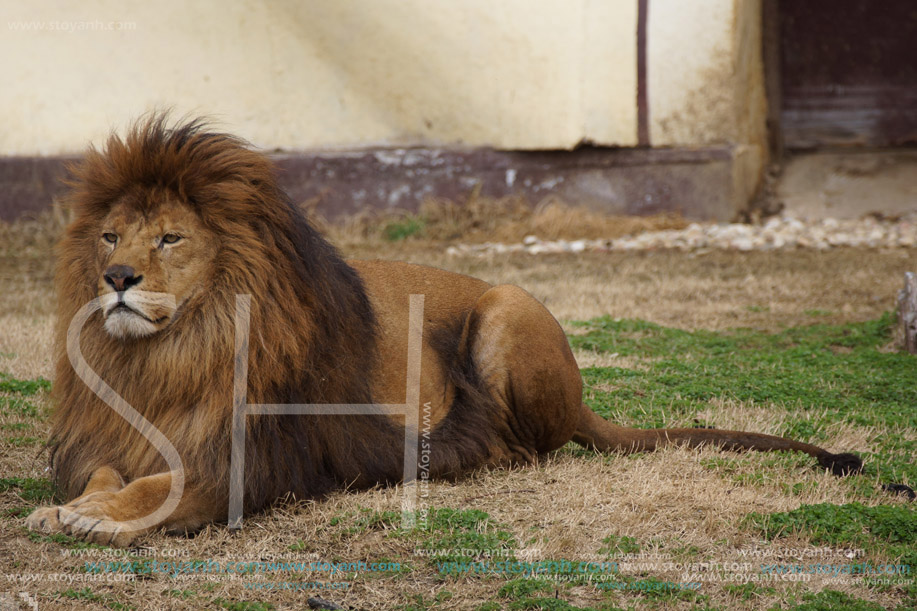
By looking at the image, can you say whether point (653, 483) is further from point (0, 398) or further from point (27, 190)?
point (27, 190)

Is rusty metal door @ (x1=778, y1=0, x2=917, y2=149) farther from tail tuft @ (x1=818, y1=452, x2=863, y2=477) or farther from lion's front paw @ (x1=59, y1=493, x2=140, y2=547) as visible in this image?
lion's front paw @ (x1=59, y1=493, x2=140, y2=547)

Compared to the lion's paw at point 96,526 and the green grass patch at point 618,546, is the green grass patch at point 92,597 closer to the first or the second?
the lion's paw at point 96,526

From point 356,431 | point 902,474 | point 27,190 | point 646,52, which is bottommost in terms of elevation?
point 902,474

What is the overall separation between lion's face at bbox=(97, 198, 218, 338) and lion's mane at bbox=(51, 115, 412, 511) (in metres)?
0.05

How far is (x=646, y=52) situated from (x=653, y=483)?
23.7 feet

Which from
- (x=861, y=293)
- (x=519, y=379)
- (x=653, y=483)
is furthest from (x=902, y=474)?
(x=861, y=293)

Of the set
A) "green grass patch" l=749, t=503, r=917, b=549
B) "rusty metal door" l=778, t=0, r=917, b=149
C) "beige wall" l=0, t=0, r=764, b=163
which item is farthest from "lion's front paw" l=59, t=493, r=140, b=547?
"rusty metal door" l=778, t=0, r=917, b=149

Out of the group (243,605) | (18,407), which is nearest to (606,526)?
(243,605)

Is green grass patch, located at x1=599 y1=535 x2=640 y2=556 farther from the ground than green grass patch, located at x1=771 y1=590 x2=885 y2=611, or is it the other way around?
green grass patch, located at x1=599 y1=535 x2=640 y2=556

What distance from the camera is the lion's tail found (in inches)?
190

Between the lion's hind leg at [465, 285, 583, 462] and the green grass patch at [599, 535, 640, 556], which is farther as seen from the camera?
the lion's hind leg at [465, 285, 583, 462]

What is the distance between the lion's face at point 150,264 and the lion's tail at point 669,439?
2.08 metres

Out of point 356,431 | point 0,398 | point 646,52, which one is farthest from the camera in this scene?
point 646,52

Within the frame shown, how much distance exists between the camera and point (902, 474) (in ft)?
15.3
